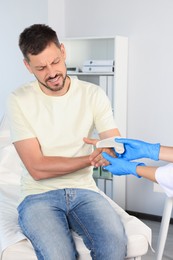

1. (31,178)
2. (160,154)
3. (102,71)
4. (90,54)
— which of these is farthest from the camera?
(90,54)

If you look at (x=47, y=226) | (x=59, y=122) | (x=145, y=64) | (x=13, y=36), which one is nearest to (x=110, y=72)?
(x=145, y=64)

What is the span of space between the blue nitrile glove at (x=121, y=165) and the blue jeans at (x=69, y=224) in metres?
0.14

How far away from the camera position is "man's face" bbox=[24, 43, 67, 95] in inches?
73.1

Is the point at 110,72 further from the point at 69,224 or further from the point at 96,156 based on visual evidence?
the point at 69,224

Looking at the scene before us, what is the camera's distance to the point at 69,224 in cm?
185

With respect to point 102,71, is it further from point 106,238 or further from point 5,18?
point 106,238

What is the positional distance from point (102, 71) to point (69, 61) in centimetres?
48

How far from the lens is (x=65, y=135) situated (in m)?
1.92

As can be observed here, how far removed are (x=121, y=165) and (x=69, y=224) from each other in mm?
303

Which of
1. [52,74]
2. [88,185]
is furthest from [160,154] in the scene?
[52,74]

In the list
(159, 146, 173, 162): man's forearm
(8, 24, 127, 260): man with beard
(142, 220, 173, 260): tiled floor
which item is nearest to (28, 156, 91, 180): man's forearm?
(8, 24, 127, 260): man with beard

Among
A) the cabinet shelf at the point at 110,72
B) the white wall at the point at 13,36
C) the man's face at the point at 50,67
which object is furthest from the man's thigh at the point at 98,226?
the white wall at the point at 13,36

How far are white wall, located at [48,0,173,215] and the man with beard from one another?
1.30 meters

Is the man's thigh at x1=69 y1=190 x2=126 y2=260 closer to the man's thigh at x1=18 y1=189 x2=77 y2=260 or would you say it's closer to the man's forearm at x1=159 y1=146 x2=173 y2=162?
the man's thigh at x1=18 y1=189 x2=77 y2=260
